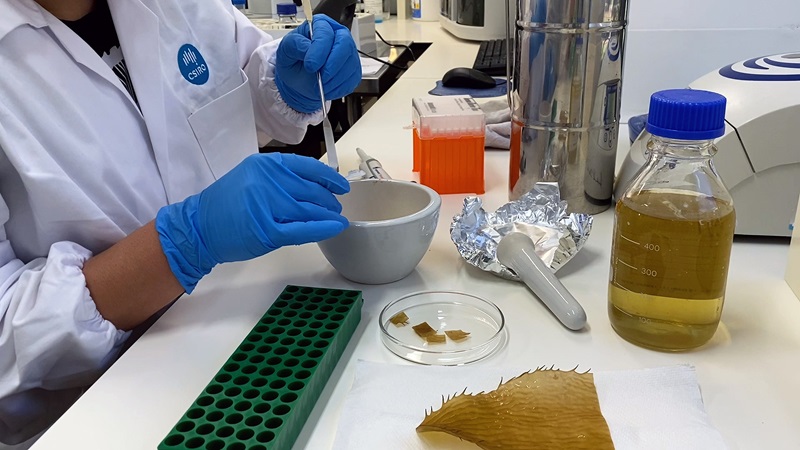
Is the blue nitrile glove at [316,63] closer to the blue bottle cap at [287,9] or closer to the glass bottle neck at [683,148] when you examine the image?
the glass bottle neck at [683,148]

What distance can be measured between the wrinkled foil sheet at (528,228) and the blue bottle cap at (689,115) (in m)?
0.23

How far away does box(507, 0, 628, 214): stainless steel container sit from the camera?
2.56ft

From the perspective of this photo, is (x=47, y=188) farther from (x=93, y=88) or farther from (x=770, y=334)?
(x=770, y=334)

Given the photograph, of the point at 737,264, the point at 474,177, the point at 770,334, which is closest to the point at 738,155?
the point at 737,264

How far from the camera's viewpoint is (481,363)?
598 mm

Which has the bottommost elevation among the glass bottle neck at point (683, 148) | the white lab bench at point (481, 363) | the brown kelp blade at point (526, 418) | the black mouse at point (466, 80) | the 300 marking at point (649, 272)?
the white lab bench at point (481, 363)

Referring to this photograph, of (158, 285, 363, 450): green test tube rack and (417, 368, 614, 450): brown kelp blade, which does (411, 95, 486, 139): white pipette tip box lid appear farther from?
(417, 368, 614, 450): brown kelp blade

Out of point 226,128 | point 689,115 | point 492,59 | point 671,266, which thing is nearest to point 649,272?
point 671,266

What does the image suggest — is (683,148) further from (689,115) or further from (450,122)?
(450,122)

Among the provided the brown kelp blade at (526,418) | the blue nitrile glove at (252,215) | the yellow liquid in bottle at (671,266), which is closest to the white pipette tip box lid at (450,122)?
the blue nitrile glove at (252,215)

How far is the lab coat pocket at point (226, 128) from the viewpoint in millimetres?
997

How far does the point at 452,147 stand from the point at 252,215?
1.26 feet

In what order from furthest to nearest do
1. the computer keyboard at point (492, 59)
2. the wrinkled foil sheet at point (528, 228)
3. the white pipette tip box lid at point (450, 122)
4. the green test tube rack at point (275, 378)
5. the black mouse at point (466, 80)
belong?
the computer keyboard at point (492, 59)
the black mouse at point (466, 80)
the white pipette tip box lid at point (450, 122)
the wrinkled foil sheet at point (528, 228)
the green test tube rack at point (275, 378)

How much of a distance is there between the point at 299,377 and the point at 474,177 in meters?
0.52
